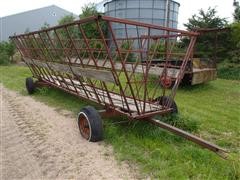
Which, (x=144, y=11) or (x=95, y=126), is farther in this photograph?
(x=144, y=11)

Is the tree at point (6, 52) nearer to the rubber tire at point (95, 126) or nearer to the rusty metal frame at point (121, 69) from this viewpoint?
the rusty metal frame at point (121, 69)

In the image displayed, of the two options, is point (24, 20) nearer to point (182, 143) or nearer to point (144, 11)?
point (144, 11)

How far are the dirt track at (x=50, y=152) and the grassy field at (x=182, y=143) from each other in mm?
246

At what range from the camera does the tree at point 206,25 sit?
11641 mm

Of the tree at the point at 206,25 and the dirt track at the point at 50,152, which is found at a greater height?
the tree at the point at 206,25

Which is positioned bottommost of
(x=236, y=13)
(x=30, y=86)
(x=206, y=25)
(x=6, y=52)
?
(x=30, y=86)

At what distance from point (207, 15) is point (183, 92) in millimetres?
7168

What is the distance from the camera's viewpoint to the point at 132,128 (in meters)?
3.70

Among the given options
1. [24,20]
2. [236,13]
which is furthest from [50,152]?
[24,20]

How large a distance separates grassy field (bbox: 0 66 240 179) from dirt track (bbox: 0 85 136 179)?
25 cm

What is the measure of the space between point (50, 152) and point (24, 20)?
22255 mm

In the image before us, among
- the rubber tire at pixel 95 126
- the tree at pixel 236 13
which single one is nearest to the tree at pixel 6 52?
the tree at pixel 236 13

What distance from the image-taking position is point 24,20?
75.6 ft

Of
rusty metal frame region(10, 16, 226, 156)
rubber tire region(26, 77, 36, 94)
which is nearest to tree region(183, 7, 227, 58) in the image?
rusty metal frame region(10, 16, 226, 156)
